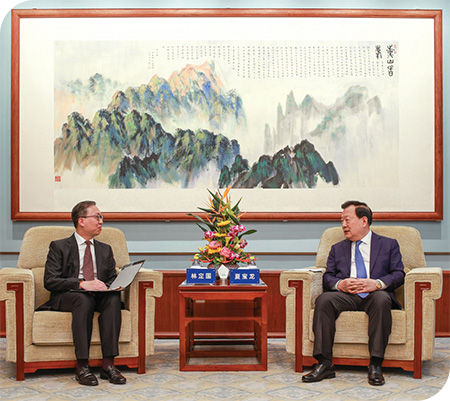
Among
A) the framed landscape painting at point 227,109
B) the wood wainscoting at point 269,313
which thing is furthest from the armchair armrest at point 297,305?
the framed landscape painting at point 227,109

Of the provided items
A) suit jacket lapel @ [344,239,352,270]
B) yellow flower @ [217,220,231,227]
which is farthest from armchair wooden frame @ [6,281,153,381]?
suit jacket lapel @ [344,239,352,270]

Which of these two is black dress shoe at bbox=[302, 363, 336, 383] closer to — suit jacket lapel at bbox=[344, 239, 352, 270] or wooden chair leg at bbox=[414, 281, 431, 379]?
wooden chair leg at bbox=[414, 281, 431, 379]

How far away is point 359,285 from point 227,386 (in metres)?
1.02

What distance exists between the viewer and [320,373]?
3174mm

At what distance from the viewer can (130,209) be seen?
441 cm

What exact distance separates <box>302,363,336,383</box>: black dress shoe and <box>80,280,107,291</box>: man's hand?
1.35 metres

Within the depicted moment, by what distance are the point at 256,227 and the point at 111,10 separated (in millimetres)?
2139

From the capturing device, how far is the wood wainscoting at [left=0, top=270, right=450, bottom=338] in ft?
14.3

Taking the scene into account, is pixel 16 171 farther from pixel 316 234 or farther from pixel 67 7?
pixel 316 234

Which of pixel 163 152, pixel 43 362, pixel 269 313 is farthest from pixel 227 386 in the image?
pixel 163 152

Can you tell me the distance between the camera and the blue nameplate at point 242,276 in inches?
136

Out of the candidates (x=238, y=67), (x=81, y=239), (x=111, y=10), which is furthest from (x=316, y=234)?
(x=111, y=10)

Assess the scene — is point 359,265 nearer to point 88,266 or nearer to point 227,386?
point 227,386

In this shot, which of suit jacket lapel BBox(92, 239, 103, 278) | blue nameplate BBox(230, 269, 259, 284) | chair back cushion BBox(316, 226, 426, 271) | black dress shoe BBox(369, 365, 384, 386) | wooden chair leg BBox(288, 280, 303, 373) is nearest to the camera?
black dress shoe BBox(369, 365, 384, 386)
